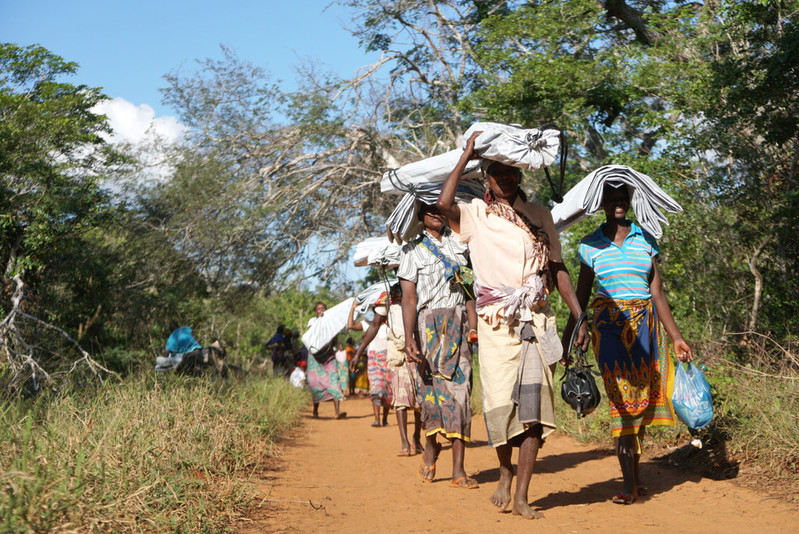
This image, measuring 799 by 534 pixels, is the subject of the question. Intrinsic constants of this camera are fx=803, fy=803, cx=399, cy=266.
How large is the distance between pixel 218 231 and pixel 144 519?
12538 mm

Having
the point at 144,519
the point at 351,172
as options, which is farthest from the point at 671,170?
the point at 351,172

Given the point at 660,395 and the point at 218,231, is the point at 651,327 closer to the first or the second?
the point at 660,395

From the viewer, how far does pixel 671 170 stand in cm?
938

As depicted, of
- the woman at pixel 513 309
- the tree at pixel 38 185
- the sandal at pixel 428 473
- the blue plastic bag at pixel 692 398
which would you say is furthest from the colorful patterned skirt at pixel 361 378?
the woman at pixel 513 309

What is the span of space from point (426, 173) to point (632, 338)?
1.81m

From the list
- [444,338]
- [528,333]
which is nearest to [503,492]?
[528,333]

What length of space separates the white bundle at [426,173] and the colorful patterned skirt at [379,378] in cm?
621

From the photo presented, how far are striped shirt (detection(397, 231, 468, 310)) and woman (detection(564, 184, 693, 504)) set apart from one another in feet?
3.85

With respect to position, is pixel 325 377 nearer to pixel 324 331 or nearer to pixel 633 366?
pixel 324 331

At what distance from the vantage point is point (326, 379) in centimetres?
1275

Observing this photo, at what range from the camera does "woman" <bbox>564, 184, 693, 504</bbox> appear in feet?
17.6

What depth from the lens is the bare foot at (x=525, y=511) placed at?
4.77m

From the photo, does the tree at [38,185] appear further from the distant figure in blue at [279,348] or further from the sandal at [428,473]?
the distant figure in blue at [279,348]

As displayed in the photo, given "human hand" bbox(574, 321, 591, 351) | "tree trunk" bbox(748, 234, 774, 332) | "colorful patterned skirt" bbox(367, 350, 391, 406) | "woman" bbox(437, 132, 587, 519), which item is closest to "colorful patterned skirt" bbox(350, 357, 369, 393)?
"colorful patterned skirt" bbox(367, 350, 391, 406)
